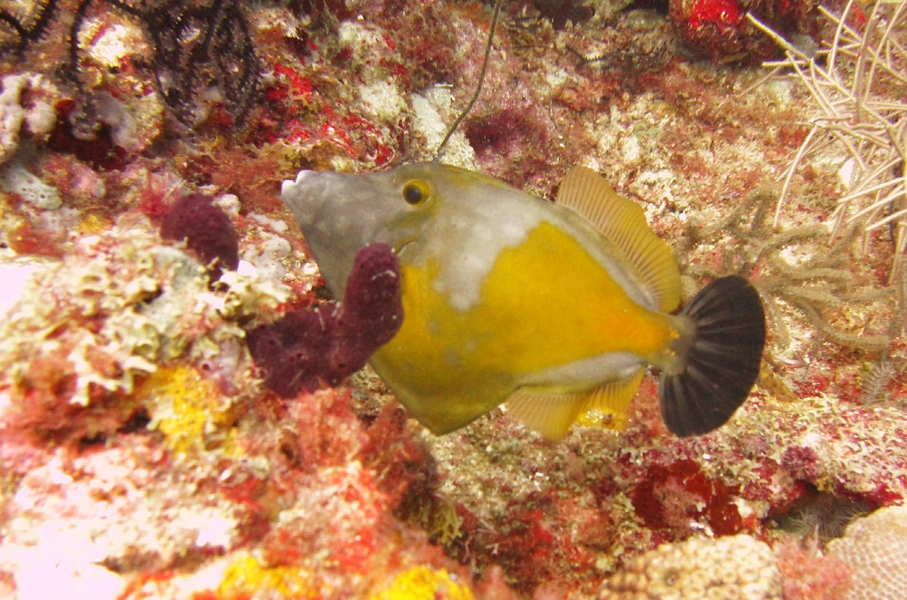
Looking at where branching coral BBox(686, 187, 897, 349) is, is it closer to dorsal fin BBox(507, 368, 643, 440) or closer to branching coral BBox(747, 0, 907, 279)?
branching coral BBox(747, 0, 907, 279)

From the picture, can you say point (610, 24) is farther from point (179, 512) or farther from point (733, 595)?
point (179, 512)

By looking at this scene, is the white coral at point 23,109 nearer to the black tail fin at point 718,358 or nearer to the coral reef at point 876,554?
the black tail fin at point 718,358

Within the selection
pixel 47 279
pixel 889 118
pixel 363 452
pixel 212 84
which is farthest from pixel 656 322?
pixel 889 118

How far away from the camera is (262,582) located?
4.65 feet


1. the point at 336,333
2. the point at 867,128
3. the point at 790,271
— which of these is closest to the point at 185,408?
the point at 336,333

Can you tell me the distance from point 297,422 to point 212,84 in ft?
7.14

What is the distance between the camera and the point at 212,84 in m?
2.84

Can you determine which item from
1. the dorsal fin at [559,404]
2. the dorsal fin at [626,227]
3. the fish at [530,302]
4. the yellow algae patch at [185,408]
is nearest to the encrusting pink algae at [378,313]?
the yellow algae patch at [185,408]

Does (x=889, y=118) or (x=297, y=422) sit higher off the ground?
(x=889, y=118)

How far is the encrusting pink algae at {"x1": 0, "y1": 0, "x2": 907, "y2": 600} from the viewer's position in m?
1.43

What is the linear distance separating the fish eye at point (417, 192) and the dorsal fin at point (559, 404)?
35.1 inches

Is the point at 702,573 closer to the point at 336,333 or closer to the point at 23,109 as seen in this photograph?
the point at 336,333

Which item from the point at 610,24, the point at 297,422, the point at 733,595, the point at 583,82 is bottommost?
the point at 297,422

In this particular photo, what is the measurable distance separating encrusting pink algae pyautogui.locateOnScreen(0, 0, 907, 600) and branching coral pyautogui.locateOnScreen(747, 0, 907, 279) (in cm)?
6
